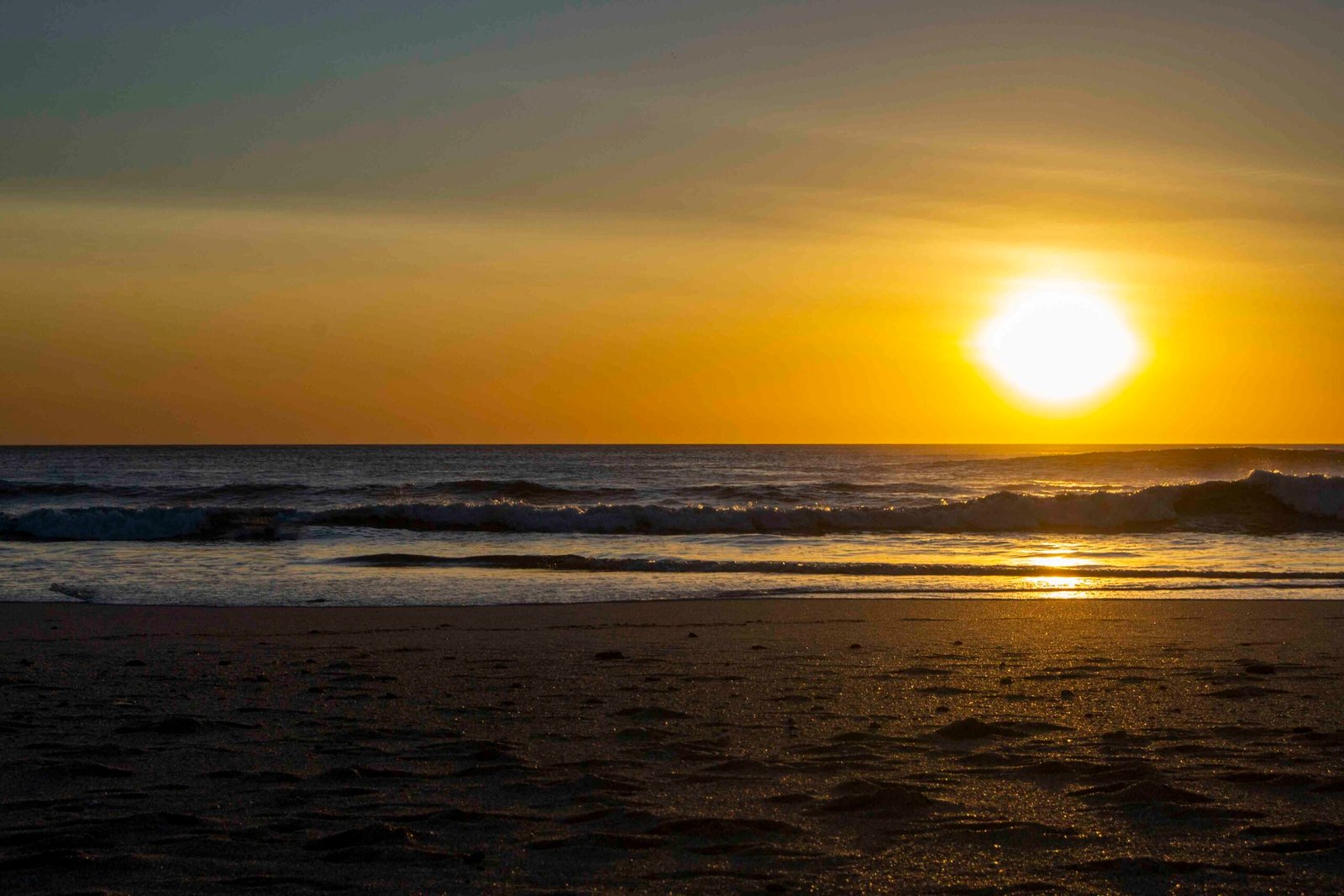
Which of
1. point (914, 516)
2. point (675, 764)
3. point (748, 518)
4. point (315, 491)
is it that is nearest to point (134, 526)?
point (748, 518)

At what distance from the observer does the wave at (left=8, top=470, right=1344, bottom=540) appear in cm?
2117

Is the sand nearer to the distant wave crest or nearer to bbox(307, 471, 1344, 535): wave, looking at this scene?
the distant wave crest

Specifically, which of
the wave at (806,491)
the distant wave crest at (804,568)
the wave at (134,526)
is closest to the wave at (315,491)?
the wave at (806,491)

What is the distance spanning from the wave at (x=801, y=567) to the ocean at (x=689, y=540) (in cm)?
7

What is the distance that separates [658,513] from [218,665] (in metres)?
16.1

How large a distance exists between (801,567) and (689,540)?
5.38m

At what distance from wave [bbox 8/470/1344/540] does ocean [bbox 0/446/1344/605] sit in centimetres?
6

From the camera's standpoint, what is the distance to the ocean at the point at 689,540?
1161 cm

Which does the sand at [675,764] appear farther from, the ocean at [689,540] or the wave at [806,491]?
the wave at [806,491]

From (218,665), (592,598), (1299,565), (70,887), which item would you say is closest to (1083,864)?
(70,887)

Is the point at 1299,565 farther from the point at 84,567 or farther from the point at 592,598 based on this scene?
the point at 84,567

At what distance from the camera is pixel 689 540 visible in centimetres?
1931

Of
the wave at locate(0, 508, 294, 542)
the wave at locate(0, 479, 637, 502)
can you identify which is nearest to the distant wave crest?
the wave at locate(0, 508, 294, 542)

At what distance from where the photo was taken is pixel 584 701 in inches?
212
